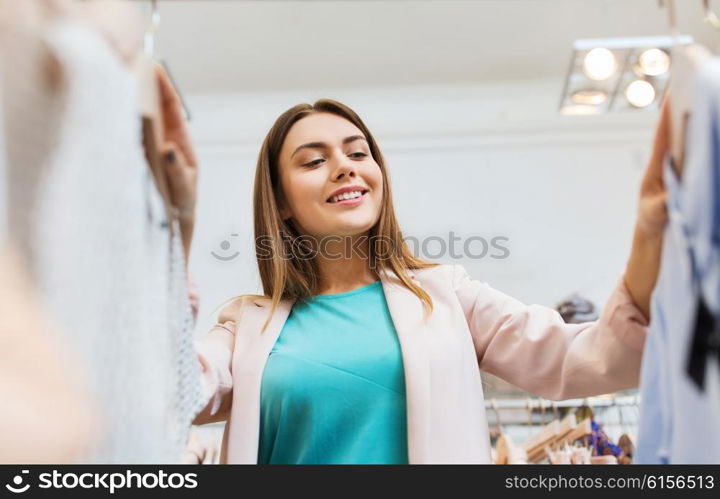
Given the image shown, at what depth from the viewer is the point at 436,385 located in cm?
113

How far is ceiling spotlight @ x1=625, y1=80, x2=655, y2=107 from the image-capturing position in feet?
10.4

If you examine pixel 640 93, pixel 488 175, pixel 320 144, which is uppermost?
pixel 320 144

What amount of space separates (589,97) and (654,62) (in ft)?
1.20

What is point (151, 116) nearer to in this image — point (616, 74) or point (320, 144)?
point (320, 144)

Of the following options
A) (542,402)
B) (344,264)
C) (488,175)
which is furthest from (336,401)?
(488,175)

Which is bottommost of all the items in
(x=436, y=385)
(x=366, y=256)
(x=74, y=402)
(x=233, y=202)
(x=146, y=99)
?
(x=233, y=202)

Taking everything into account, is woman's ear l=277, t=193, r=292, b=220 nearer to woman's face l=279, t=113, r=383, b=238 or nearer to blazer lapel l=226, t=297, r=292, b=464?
woman's face l=279, t=113, r=383, b=238

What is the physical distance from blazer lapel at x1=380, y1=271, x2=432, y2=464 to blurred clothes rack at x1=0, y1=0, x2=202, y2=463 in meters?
0.39

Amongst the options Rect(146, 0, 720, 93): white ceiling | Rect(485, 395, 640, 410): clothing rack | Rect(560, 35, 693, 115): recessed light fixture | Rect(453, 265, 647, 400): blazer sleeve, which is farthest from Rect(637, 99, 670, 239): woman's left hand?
Rect(146, 0, 720, 93): white ceiling

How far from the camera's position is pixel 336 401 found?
1162mm

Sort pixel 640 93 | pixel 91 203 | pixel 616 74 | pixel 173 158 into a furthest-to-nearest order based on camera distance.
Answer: pixel 640 93 < pixel 616 74 < pixel 173 158 < pixel 91 203
